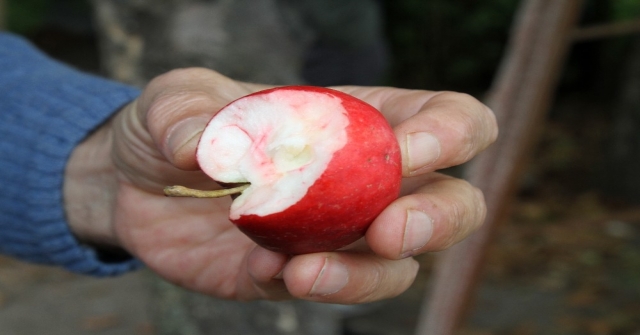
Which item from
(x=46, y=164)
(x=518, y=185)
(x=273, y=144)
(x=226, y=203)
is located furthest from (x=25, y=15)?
(x=273, y=144)

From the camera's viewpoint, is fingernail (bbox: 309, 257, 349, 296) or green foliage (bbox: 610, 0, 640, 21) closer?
fingernail (bbox: 309, 257, 349, 296)

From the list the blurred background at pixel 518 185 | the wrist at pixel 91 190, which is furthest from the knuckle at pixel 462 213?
the blurred background at pixel 518 185

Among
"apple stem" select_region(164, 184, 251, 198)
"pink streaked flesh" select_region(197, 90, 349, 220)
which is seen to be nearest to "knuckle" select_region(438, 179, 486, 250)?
"pink streaked flesh" select_region(197, 90, 349, 220)

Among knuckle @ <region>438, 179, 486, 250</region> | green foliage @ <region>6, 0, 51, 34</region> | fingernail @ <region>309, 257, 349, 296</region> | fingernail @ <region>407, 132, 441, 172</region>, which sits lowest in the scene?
green foliage @ <region>6, 0, 51, 34</region>

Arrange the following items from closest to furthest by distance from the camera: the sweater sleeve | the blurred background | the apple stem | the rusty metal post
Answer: the apple stem
the sweater sleeve
the rusty metal post
the blurred background

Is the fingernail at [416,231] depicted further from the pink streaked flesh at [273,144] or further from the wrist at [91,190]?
the wrist at [91,190]

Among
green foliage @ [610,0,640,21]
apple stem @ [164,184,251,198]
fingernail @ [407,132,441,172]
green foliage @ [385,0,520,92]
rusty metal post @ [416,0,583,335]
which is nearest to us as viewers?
apple stem @ [164,184,251,198]

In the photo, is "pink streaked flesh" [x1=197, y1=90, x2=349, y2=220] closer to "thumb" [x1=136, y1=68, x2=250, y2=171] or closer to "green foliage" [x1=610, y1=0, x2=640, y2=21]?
"thumb" [x1=136, y1=68, x2=250, y2=171]
